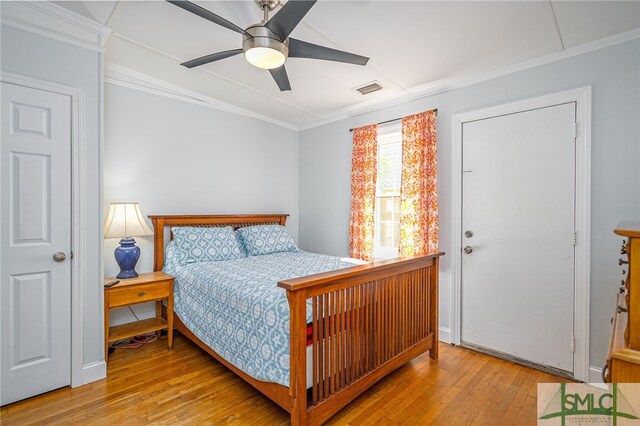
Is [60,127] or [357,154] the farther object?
[357,154]

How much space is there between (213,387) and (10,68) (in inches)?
97.7

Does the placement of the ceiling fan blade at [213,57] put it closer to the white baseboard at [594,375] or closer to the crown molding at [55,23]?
the crown molding at [55,23]

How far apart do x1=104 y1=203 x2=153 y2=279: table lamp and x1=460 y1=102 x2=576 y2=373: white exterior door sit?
121 inches

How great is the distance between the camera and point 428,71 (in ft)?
9.22

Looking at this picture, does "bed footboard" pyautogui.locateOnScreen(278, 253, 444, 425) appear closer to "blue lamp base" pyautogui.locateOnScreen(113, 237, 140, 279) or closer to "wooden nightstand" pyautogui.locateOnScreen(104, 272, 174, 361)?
"wooden nightstand" pyautogui.locateOnScreen(104, 272, 174, 361)

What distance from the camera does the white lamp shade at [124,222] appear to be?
269cm

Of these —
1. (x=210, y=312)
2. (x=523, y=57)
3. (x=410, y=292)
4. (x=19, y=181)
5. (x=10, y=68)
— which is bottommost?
(x=210, y=312)

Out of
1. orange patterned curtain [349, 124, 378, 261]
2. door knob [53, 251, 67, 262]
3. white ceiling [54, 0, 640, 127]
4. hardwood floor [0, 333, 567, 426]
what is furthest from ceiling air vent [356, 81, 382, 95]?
door knob [53, 251, 67, 262]

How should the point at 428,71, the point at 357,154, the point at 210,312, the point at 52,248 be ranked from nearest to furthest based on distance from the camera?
the point at 52,248 < the point at 210,312 < the point at 428,71 < the point at 357,154

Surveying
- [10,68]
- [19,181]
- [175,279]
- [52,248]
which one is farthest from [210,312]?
[10,68]

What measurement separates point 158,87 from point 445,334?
12.6 ft

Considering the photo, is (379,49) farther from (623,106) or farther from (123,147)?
(123,147)

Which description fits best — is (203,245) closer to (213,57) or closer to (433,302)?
(213,57)

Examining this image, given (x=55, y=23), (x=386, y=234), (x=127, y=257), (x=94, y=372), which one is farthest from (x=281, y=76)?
(x=94, y=372)
